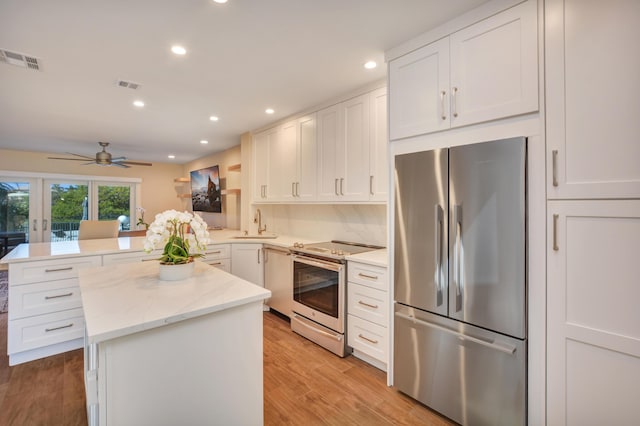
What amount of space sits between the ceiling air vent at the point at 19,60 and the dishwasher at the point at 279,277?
8.39 feet

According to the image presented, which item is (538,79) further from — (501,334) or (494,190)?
(501,334)

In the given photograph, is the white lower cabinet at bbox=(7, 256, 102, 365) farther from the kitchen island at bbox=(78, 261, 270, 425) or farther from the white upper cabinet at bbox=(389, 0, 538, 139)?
the white upper cabinet at bbox=(389, 0, 538, 139)

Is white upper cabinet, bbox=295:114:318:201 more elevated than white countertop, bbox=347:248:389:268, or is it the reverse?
white upper cabinet, bbox=295:114:318:201

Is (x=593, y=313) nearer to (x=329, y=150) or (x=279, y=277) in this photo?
(x=329, y=150)

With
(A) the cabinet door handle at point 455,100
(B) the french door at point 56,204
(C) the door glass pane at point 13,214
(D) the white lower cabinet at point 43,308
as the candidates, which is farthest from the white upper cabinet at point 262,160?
(C) the door glass pane at point 13,214

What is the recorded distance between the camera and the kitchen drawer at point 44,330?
2496mm

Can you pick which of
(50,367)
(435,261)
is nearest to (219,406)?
(435,261)

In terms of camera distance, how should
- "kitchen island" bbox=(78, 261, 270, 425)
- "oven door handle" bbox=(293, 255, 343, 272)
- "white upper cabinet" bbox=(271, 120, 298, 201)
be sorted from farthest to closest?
"white upper cabinet" bbox=(271, 120, 298, 201)
"oven door handle" bbox=(293, 255, 343, 272)
"kitchen island" bbox=(78, 261, 270, 425)

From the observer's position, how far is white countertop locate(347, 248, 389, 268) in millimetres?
2297

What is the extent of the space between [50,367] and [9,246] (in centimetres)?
482

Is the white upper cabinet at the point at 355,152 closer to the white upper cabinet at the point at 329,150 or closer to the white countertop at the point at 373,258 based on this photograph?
the white upper cabinet at the point at 329,150

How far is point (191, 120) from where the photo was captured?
378 cm

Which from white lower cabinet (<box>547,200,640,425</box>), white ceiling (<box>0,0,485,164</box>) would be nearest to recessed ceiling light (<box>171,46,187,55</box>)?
white ceiling (<box>0,0,485,164</box>)

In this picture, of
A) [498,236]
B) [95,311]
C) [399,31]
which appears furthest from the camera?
[399,31]
